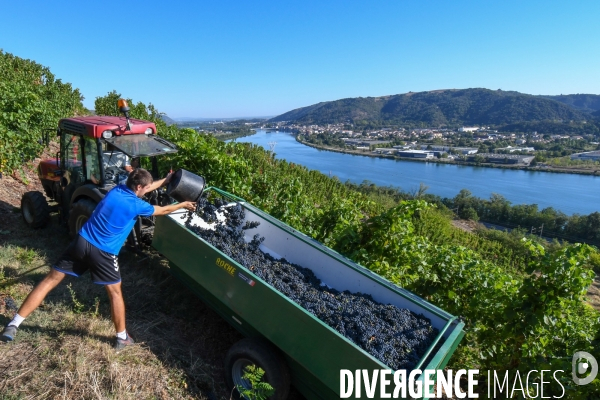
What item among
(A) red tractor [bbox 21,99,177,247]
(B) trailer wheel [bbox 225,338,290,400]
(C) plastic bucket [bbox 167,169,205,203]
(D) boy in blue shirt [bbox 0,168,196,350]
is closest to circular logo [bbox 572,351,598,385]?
(B) trailer wheel [bbox 225,338,290,400]

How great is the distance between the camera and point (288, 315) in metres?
2.62

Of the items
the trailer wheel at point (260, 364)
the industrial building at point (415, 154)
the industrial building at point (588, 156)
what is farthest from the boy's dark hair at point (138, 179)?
the industrial building at point (588, 156)

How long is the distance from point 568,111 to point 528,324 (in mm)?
170256

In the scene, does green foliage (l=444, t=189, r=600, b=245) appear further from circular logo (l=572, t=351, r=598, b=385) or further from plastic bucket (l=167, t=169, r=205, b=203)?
plastic bucket (l=167, t=169, r=205, b=203)

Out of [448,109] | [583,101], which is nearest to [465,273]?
[448,109]

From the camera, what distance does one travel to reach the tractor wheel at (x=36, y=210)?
5.47 metres

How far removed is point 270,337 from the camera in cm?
277

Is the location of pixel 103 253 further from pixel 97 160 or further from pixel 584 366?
pixel 584 366

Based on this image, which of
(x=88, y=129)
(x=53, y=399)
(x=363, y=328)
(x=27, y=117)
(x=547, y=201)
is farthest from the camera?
(x=547, y=201)

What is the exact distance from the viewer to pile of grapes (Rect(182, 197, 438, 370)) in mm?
2613

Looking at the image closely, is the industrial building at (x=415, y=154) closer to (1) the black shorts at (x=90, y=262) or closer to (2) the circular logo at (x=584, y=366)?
(2) the circular logo at (x=584, y=366)

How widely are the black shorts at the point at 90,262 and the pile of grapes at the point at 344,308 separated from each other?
38.3 inches

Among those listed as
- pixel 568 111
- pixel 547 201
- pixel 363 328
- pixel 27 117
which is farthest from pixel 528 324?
pixel 568 111

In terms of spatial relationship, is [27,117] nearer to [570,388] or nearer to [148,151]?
[148,151]
